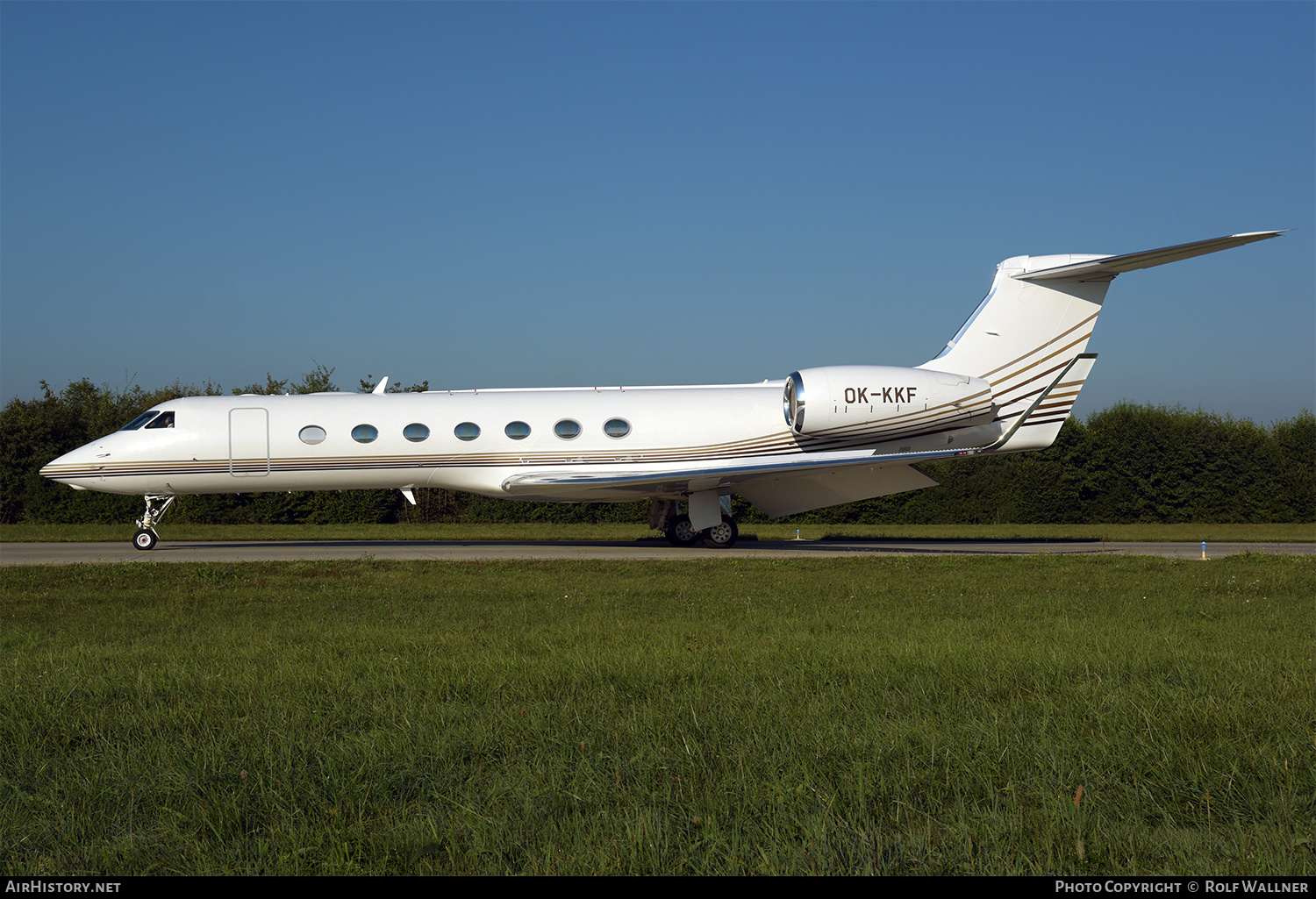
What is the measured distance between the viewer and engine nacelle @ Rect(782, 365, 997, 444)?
1789 centimetres

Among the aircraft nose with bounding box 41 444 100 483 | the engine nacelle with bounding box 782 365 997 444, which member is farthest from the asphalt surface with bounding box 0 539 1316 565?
the engine nacelle with bounding box 782 365 997 444

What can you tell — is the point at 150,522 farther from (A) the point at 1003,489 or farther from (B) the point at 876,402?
(A) the point at 1003,489

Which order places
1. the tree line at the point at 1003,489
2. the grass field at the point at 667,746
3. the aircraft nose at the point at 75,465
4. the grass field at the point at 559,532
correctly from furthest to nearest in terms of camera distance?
the tree line at the point at 1003,489, the grass field at the point at 559,532, the aircraft nose at the point at 75,465, the grass field at the point at 667,746

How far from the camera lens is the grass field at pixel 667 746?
3.05 metres

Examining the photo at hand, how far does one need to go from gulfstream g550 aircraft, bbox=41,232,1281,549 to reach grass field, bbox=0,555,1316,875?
10.3m

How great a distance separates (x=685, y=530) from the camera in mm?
19531

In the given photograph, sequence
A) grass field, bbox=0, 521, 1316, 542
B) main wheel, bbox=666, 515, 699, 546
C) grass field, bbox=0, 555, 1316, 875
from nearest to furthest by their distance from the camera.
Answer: grass field, bbox=0, 555, 1316, 875 < main wheel, bbox=666, 515, 699, 546 < grass field, bbox=0, 521, 1316, 542

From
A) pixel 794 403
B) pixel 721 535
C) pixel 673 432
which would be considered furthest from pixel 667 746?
pixel 721 535

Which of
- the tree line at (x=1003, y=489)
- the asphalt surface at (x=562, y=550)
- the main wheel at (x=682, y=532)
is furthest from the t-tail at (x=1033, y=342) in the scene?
the tree line at (x=1003, y=489)

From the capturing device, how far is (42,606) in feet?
32.0

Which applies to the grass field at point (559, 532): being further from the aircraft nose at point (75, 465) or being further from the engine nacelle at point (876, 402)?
the engine nacelle at point (876, 402)

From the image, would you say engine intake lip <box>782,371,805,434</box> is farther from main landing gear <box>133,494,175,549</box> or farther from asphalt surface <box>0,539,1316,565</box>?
main landing gear <box>133,494,175,549</box>

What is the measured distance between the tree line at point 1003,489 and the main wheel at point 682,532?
10.1m

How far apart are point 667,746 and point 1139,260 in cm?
1586
